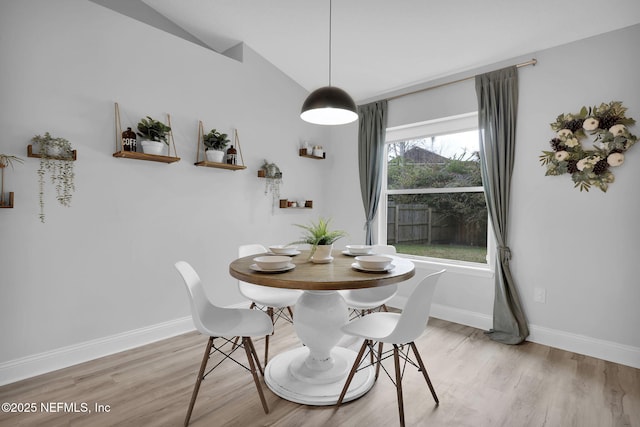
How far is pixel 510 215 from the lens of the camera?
3111mm

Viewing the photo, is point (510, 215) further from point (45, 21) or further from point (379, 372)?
point (45, 21)

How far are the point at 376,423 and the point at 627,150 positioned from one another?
270 centimetres

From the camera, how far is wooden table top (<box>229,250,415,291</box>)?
1.65 m

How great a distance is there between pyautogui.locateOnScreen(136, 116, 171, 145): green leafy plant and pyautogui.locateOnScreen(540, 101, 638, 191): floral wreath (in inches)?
130

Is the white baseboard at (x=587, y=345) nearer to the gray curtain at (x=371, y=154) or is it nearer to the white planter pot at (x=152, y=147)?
the gray curtain at (x=371, y=154)

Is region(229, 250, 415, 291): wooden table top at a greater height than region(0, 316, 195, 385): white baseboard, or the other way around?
region(229, 250, 415, 291): wooden table top

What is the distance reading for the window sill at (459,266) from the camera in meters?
3.32

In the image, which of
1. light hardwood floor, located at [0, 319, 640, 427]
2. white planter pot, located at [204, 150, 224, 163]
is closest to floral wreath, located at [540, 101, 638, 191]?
light hardwood floor, located at [0, 319, 640, 427]

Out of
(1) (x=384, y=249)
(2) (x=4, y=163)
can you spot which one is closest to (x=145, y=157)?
(2) (x=4, y=163)

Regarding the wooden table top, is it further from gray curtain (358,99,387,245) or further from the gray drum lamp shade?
gray curtain (358,99,387,245)

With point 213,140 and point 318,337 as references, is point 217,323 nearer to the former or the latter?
point 318,337

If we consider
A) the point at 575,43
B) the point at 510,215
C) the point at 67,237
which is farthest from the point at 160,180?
the point at 575,43

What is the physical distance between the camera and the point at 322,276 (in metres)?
1.77

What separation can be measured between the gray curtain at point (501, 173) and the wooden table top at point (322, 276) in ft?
4.88
